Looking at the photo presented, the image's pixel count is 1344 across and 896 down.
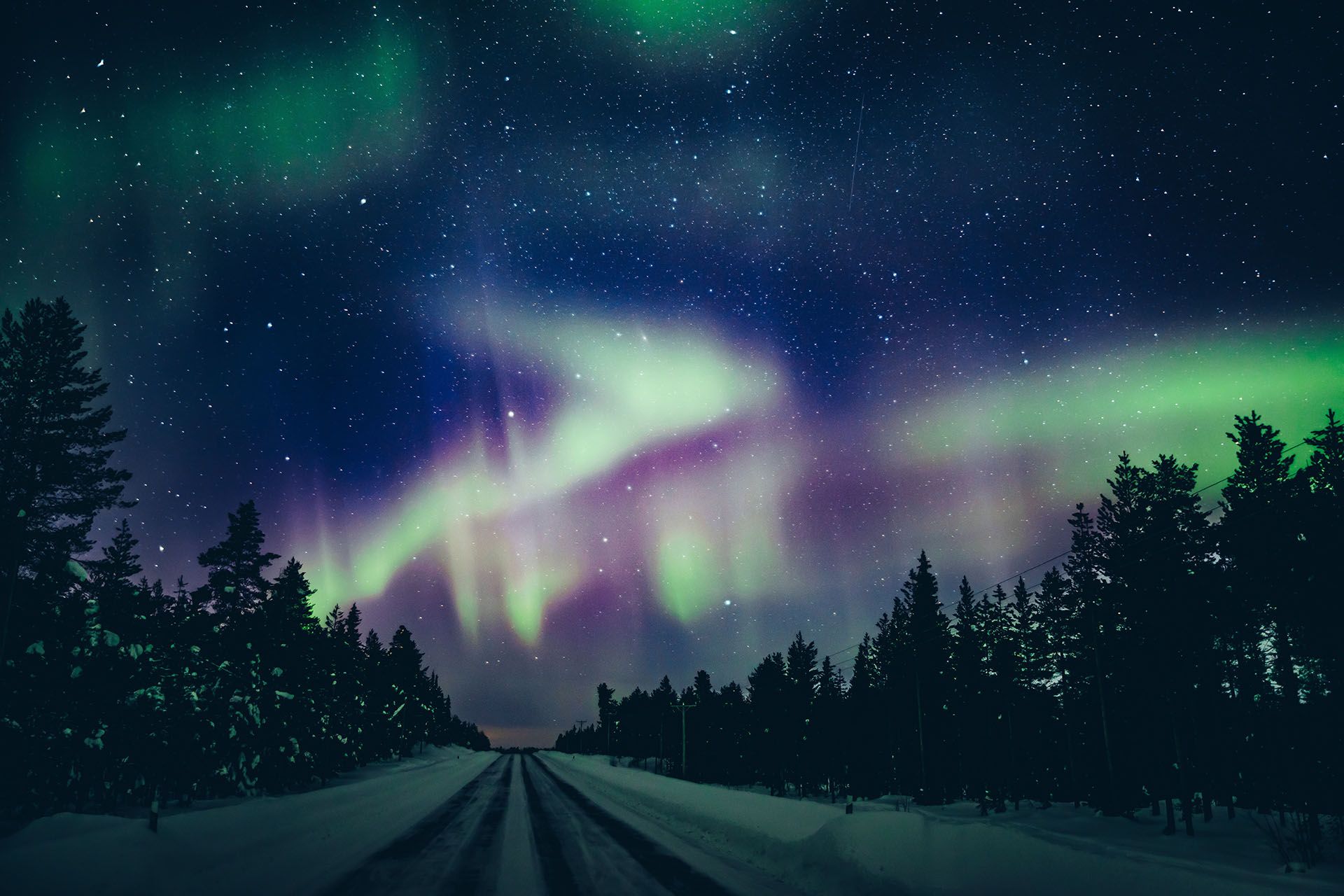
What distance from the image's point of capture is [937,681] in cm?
5250

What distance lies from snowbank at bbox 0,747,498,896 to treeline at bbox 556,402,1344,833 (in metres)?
28.7

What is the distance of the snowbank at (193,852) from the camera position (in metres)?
10.5

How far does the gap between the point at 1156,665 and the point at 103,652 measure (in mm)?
41962

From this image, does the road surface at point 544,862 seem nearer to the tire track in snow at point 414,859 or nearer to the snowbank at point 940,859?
the tire track in snow at point 414,859

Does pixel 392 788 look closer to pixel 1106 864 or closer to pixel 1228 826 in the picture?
pixel 1106 864

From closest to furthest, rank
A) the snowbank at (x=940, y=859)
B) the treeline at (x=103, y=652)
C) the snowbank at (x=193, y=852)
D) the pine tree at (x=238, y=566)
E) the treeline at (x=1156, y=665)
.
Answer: the snowbank at (x=940, y=859)
the snowbank at (x=193, y=852)
the treeline at (x=103, y=652)
the treeline at (x=1156, y=665)
the pine tree at (x=238, y=566)

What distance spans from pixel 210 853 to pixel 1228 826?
39.1 meters

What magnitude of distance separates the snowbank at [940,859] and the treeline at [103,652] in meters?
15.2

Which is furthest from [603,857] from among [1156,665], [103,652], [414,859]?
[1156,665]

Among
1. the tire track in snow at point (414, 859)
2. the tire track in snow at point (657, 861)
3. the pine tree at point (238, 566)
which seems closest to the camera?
the tire track in snow at point (414, 859)

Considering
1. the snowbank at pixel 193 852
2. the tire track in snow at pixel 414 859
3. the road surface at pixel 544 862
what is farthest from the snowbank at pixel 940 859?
the snowbank at pixel 193 852

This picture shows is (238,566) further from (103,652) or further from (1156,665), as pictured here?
(1156,665)

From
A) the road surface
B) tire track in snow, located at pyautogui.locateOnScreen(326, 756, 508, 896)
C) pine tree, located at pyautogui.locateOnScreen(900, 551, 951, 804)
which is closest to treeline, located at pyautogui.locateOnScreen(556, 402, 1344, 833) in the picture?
pine tree, located at pyautogui.locateOnScreen(900, 551, 951, 804)

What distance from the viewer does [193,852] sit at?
1316cm
